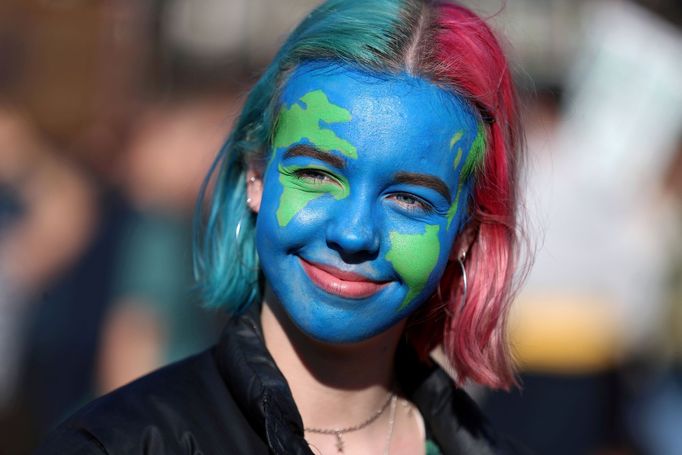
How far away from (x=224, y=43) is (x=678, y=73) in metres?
2.09

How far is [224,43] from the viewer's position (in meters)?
4.89

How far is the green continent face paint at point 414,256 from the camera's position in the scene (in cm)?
192

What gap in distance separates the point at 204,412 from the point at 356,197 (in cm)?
46

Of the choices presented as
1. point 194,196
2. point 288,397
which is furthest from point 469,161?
point 194,196

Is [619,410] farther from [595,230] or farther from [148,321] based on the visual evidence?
[148,321]

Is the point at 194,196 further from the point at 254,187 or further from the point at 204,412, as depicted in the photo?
the point at 204,412

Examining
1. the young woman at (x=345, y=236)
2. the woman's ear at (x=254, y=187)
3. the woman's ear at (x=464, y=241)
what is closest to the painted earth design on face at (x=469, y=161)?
the young woman at (x=345, y=236)

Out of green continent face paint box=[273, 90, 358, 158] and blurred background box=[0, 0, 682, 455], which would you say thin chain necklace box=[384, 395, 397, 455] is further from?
blurred background box=[0, 0, 682, 455]

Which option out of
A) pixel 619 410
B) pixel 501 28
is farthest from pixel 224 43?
pixel 501 28

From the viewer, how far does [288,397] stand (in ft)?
6.36

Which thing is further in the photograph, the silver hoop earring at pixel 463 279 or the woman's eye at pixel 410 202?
the silver hoop earring at pixel 463 279

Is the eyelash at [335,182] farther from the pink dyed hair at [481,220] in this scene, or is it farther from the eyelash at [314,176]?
the pink dyed hair at [481,220]

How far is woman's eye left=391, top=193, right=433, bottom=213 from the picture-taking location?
6.36 feet

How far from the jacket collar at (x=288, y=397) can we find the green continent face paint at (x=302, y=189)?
0.85 ft
